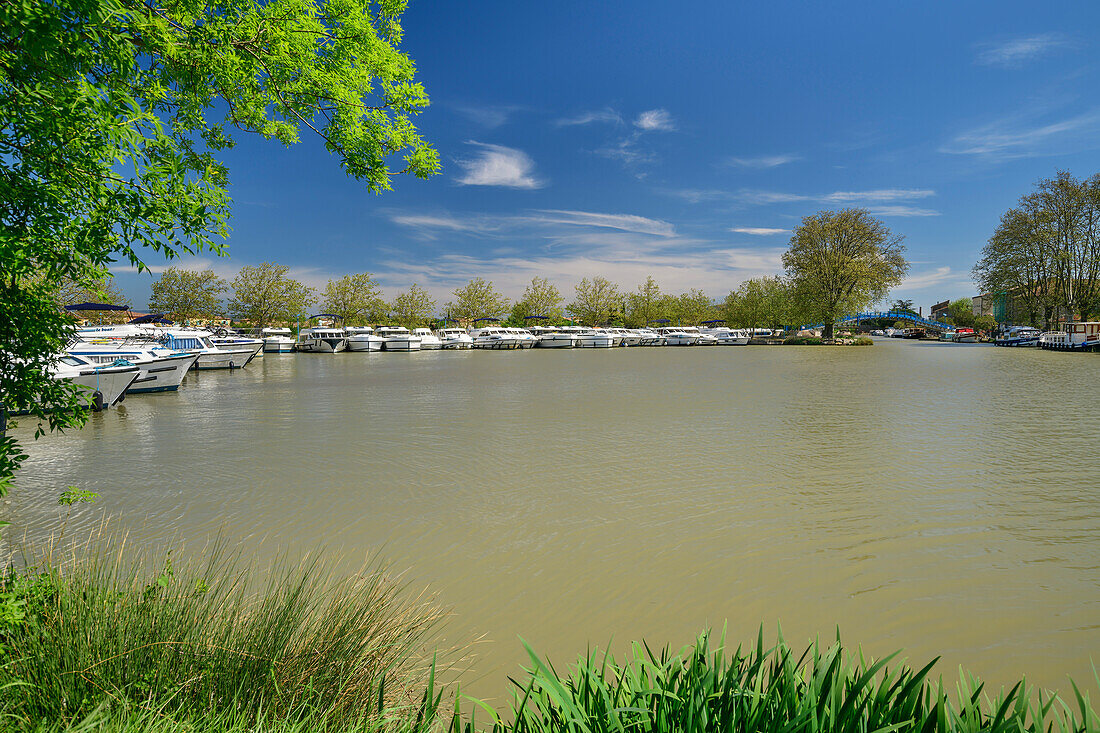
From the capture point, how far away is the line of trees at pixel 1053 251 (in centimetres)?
5088

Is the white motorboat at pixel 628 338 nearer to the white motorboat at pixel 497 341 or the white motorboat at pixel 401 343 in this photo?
the white motorboat at pixel 497 341

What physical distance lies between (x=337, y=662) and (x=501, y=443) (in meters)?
8.32

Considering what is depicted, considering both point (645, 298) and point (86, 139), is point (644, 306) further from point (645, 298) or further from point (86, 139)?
point (86, 139)

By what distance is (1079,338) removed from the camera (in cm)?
4222

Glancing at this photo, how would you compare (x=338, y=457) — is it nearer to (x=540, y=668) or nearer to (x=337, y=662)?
(x=337, y=662)

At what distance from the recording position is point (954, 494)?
7.23m

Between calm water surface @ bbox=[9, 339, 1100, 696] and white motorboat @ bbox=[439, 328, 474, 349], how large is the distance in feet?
174

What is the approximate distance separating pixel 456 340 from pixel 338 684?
66042 millimetres

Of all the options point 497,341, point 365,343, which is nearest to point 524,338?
point 497,341

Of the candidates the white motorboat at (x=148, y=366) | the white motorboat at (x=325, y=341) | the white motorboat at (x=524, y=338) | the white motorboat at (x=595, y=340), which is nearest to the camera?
the white motorboat at (x=148, y=366)

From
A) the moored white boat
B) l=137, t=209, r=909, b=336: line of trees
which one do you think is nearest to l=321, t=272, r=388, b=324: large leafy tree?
l=137, t=209, r=909, b=336: line of trees

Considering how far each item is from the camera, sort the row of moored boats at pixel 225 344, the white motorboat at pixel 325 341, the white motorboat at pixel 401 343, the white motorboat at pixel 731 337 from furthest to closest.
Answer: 1. the white motorboat at pixel 731 337
2. the white motorboat at pixel 401 343
3. the white motorboat at pixel 325 341
4. the row of moored boats at pixel 225 344

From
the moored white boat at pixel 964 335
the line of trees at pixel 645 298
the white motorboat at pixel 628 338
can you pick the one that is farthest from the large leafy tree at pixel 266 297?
the moored white boat at pixel 964 335

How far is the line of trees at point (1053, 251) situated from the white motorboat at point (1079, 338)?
32.0 ft
